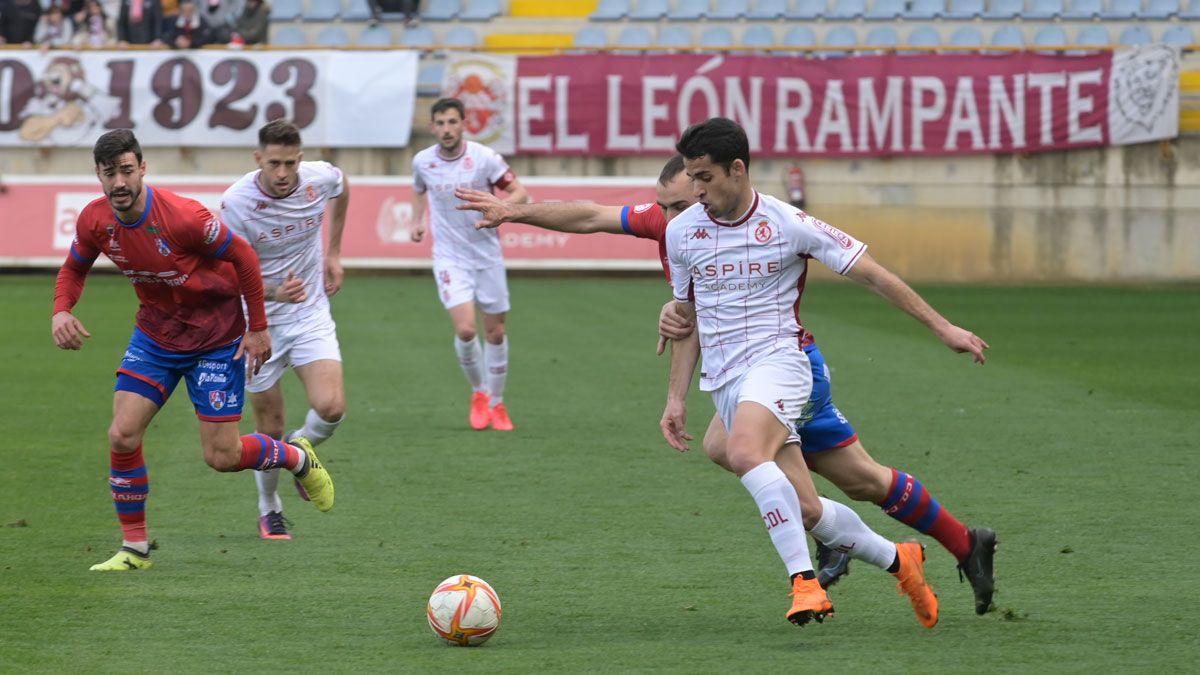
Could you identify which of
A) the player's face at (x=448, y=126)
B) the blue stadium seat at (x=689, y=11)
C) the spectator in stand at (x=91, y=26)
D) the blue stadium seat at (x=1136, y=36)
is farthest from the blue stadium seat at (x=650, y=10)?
the player's face at (x=448, y=126)

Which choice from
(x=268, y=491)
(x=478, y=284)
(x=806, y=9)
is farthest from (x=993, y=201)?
(x=268, y=491)

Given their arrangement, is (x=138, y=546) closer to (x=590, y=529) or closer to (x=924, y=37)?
(x=590, y=529)

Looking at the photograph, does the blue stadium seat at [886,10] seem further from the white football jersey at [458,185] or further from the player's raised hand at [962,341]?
the player's raised hand at [962,341]

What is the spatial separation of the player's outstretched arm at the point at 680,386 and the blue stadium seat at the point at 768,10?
20394mm

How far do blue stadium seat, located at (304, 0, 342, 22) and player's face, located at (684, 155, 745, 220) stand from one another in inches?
839

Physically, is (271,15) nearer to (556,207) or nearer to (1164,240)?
(1164,240)

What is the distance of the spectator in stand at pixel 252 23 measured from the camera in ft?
76.8

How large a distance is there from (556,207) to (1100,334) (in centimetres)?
1138

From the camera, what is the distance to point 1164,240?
2267 cm

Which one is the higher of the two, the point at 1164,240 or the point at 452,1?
the point at 452,1

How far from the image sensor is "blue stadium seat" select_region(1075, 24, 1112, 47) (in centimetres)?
2495

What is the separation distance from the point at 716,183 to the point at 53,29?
2086cm

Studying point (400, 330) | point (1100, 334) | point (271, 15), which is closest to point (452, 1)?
point (271, 15)

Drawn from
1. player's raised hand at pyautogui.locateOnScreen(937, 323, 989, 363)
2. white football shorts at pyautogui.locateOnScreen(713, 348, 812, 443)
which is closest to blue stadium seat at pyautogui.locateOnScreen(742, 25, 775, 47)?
white football shorts at pyautogui.locateOnScreen(713, 348, 812, 443)
